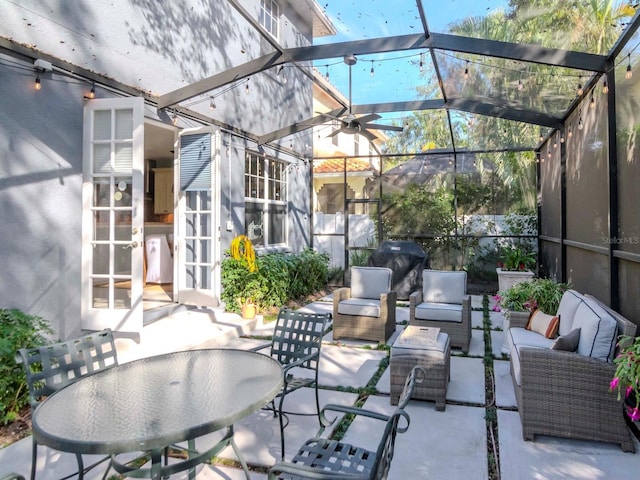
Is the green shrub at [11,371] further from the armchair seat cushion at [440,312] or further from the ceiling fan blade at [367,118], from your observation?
the ceiling fan blade at [367,118]

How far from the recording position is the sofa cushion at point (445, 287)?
546 centimetres

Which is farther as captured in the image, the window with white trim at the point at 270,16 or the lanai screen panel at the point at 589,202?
the window with white trim at the point at 270,16

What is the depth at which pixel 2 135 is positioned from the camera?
3730 mm

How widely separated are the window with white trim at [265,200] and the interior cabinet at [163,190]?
212 cm

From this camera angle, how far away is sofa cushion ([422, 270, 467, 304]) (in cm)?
546

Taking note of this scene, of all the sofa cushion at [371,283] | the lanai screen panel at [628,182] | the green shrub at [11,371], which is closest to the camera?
the green shrub at [11,371]

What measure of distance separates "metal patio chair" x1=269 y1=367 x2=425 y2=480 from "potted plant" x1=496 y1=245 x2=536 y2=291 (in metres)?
6.52

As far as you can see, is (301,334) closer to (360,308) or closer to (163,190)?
(360,308)

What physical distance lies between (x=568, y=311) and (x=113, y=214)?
4716 millimetres

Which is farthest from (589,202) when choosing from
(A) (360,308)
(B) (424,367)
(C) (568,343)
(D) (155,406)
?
(D) (155,406)

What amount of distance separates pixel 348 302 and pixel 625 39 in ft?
12.7

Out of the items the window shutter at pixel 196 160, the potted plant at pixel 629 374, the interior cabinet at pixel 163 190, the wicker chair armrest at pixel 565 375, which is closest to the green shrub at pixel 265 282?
the window shutter at pixel 196 160

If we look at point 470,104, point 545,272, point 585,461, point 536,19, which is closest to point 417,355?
point 585,461

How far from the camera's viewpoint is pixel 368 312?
17.4ft
